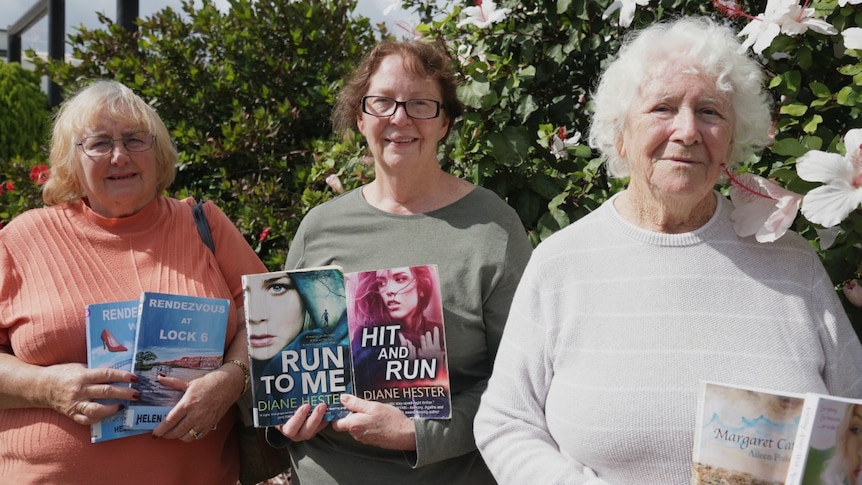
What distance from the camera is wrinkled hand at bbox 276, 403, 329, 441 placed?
240 centimetres

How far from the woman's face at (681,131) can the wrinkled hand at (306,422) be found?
1.14m

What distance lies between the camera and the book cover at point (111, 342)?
254 centimetres

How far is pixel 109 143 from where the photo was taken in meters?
2.81

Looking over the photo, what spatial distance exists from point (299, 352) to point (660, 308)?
105cm

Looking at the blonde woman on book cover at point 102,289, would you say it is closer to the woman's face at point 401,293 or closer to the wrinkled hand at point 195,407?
the wrinkled hand at point 195,407

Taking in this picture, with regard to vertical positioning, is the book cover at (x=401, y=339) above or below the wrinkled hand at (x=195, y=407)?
above

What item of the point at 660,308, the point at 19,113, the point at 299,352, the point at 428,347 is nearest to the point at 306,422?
A: the point at 299,352

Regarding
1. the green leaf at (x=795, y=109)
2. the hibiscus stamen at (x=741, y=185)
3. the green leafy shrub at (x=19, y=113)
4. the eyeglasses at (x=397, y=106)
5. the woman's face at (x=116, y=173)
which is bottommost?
the green leafy shrub at (x=19, y=113)

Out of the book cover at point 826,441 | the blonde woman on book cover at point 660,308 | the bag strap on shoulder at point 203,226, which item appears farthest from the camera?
the bag strap on shoulder at point 203,226

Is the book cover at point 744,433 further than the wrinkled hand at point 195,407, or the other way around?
the wrinkled hand at point 195,407

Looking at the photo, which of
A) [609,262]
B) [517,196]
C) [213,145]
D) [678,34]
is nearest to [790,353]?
[609,262]

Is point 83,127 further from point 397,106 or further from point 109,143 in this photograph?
point 397,106

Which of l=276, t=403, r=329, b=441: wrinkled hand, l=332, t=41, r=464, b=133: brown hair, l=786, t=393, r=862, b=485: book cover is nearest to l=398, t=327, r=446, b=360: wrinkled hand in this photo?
l=276, t=403, r=329, b=441: wrinkled hand

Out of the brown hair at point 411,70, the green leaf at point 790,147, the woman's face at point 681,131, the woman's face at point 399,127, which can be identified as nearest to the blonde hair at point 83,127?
the brown hair at point 411,70
